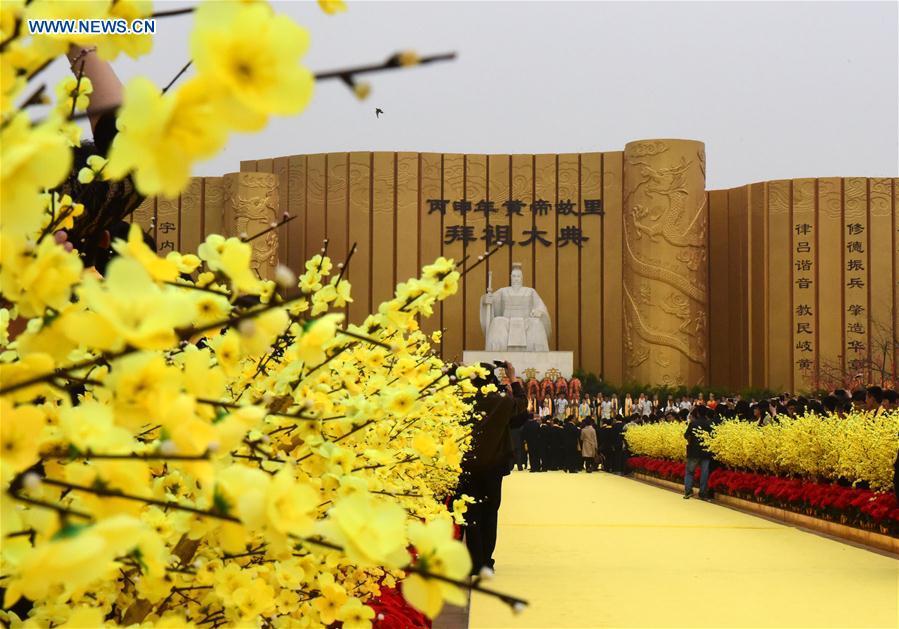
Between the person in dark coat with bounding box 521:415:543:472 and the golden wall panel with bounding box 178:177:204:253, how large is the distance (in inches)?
509

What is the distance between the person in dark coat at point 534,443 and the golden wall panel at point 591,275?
892cm

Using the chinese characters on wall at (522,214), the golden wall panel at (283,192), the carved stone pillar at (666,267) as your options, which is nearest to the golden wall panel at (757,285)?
the carved stone pillar at (666,267)

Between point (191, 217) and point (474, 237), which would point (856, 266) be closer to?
point (474, 237)

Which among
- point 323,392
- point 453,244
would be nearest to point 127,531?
point 323,392

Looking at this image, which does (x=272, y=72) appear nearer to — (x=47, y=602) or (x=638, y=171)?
(x=47, y=602)

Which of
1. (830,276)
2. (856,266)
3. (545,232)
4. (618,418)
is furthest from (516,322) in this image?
(856,266)

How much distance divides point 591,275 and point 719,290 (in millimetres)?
3465

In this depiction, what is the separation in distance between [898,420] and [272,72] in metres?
7.37

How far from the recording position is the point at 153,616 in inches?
58.0

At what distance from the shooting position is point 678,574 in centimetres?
615

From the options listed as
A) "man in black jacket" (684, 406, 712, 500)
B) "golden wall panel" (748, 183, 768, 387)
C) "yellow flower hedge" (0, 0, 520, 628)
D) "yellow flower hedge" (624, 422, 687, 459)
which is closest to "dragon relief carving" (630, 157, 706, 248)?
"golden wall panel" (748, 183, 768, 387)

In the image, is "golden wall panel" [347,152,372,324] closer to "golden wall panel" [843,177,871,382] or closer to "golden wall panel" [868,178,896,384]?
"golden wall panel" [843,177,871,382]

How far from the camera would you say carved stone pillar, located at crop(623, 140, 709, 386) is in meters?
26.3

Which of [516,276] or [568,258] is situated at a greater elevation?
[568,258]
